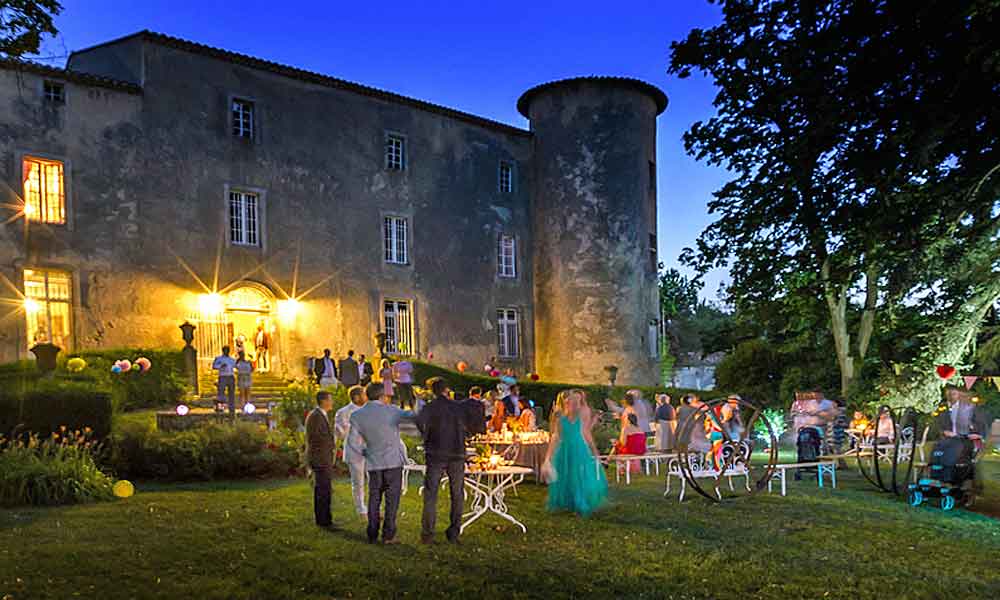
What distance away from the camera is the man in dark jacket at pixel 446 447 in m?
8.29

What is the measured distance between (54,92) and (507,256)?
15876 mm

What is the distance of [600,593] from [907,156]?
10.9m

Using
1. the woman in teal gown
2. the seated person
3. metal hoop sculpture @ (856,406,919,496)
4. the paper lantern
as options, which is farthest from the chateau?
the paper lantern

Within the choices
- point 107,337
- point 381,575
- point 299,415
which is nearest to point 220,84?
point 107,337

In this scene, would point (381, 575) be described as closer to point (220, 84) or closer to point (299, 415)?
point (299, 415)

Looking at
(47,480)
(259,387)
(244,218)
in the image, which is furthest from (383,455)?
(244,218)

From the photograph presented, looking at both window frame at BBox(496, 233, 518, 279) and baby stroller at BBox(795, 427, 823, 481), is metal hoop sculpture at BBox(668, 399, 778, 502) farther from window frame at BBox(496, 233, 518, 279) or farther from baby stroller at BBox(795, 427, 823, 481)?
window frame at BBox(496, 233, 518, 279)

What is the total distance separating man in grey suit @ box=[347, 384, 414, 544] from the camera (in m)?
8.16

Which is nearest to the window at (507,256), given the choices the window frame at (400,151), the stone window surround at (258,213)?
the window frame at (400,151)

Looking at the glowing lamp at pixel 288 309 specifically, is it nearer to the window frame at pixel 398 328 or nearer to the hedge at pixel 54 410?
the window frame at pixel 398 328

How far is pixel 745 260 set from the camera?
17.9m

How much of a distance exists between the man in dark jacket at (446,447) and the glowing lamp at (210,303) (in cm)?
1652

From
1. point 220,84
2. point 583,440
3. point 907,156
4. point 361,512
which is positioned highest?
point 220,84

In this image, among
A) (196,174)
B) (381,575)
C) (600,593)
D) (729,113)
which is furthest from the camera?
(196,174)
